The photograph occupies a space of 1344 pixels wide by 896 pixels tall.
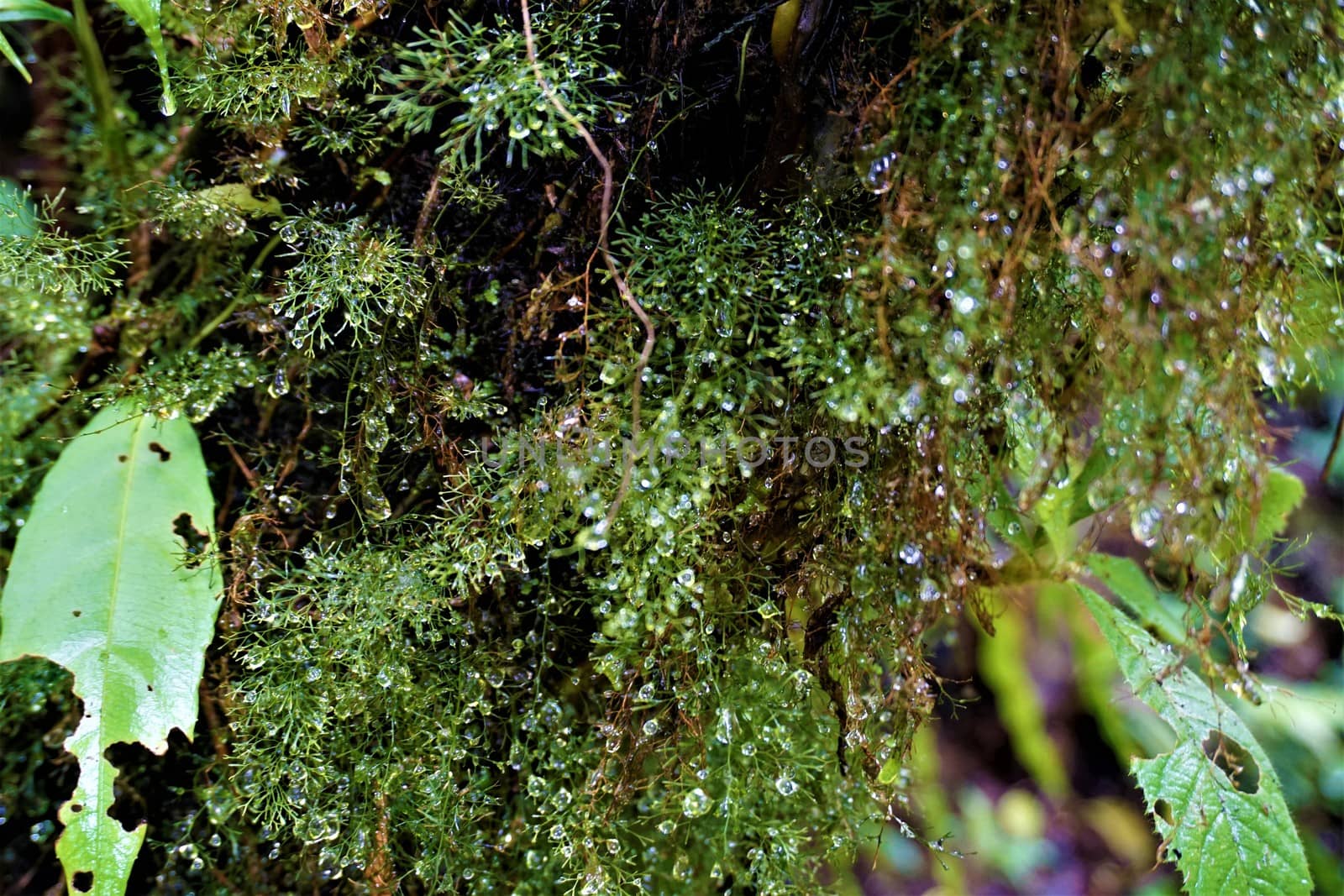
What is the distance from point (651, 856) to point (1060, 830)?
1889 mm

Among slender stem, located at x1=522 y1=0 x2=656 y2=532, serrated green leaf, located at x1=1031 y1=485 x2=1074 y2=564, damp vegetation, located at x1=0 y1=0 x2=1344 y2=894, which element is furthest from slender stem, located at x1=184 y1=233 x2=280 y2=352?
serrated green leaf, located at x1=1031 y1=485 x2=1074 y2=564

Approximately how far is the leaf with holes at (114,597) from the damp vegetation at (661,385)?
0.07ft

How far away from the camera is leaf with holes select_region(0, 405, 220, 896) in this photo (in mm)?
661

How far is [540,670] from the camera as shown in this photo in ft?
2.37

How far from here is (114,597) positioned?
71 centimetres

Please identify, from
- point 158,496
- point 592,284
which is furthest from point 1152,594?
point 158,496

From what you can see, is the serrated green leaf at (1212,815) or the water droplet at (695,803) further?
the serrated green leaf at (1212,815)

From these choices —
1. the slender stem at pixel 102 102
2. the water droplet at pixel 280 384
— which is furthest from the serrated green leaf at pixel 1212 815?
the slender stem at pixel 102 102

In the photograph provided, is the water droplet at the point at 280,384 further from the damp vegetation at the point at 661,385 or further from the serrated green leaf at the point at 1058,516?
the serrated green leaf at the point at 1058,516

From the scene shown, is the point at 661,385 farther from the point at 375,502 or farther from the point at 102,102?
the point at 102,102

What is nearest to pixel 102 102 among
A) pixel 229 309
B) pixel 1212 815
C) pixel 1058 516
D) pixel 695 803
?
pixel 229 309

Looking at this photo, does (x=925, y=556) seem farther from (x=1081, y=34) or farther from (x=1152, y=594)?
(x=1152, y=594)

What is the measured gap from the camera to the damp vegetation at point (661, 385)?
58 centimetres

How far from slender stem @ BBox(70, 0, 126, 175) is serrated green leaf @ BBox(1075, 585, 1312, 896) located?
1.11 metres
